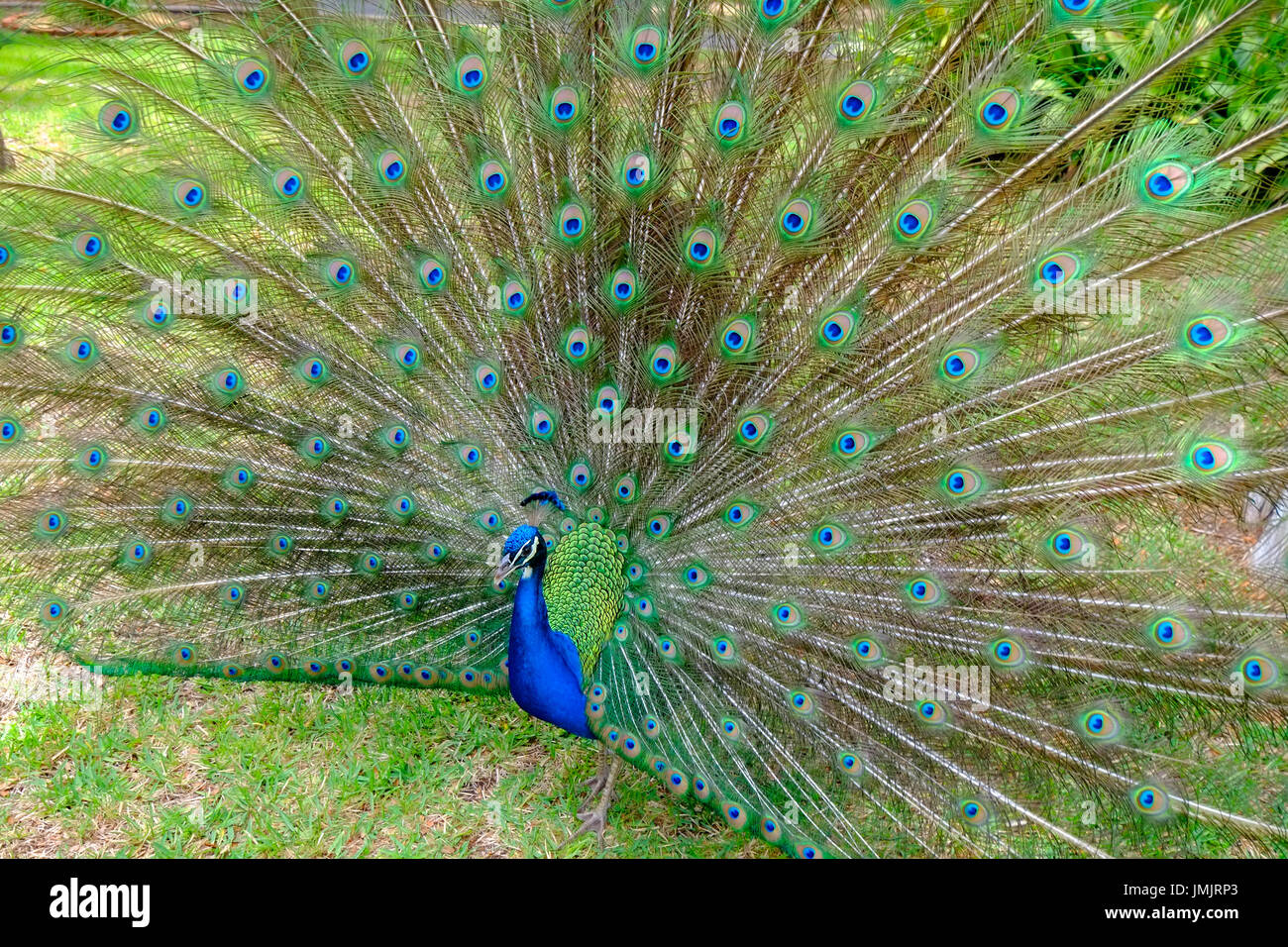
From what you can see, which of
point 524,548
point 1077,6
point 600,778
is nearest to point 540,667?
point 524,548

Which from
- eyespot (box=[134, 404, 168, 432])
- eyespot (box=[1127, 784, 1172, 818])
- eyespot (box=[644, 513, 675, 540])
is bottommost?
eyespot (box=[1127, 784, 1172, 818])

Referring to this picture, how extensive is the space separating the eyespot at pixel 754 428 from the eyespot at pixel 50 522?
227cm

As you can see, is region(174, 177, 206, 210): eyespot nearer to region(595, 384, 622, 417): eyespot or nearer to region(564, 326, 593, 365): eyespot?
region(564, 326, 593, 365): eyespot

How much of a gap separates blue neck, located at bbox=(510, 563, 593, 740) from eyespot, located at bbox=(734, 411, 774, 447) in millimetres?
753

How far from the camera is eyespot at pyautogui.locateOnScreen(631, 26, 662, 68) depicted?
98.3 inches

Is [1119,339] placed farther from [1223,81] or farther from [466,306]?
[466,306]

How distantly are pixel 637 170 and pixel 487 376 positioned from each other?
2.74ft

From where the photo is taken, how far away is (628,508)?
306 cm

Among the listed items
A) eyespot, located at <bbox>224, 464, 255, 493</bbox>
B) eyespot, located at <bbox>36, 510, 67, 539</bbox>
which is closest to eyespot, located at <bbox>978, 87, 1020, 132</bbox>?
eyespot, located at <bbox>224, 464, 255, 493</bbox>

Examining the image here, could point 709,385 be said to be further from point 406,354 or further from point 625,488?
point 406,354

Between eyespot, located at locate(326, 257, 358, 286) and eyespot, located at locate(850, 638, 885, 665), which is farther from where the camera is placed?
eyespot, located at locate(326, 257, 358, 286)

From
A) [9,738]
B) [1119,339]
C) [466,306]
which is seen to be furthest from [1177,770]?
[9,738]

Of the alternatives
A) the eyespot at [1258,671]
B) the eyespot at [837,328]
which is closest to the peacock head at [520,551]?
the eyespot at [837,328]

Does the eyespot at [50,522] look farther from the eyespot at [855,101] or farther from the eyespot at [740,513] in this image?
the eyespot at [855,101]
